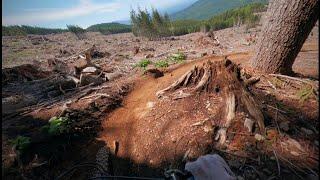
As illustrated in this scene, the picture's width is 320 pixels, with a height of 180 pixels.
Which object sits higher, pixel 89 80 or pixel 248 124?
pixel 248 124

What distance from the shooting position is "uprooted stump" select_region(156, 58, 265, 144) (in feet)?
13.4

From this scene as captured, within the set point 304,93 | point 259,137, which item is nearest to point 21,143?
point 259,137

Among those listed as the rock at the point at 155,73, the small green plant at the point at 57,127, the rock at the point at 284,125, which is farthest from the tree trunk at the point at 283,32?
the small green plant at the point at 57,127

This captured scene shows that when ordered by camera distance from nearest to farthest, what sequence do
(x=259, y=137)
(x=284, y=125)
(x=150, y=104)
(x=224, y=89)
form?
(x=259, y=137) < (x=284, y=125) < (x=224, y=89) < (x=150, y=104)

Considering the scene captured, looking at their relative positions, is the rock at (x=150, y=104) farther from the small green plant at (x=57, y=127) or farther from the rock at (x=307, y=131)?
the rock at (x=307, y=131)

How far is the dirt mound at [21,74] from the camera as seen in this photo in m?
11.1

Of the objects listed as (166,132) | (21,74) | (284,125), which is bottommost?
(21,74)

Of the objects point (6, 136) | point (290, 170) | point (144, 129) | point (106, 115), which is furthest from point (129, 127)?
point (290, 170)

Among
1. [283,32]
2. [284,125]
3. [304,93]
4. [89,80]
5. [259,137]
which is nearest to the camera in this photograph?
[259,137]

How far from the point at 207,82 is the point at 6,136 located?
3.92 m

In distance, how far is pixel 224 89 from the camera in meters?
4.64

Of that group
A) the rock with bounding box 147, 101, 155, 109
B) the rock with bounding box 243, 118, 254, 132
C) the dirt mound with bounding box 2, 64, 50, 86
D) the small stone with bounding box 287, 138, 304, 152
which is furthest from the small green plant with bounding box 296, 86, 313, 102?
the dirt mound with bounding box 2, 64, 50, 86

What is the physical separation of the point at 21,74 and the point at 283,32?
10881 mm

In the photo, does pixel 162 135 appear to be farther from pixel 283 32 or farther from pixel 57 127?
pixel 283 32
